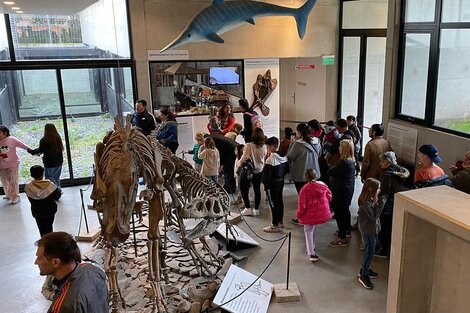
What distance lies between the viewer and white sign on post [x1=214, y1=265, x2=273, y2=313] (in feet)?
14.0

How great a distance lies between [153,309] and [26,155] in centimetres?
572

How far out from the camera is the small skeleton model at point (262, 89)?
9578mm

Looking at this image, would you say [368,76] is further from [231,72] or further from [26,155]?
[26,155]

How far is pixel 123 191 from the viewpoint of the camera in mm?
3654

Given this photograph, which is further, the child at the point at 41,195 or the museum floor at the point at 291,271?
the child at the point at 41,195

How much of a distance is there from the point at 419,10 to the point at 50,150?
615 centimetres

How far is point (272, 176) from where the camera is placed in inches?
246

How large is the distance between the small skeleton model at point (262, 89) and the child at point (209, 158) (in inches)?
A: 119

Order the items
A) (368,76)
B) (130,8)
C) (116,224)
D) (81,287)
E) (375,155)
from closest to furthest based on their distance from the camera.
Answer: (81,287)
(116,224)
(375,155)
(130,8)
(368,76)

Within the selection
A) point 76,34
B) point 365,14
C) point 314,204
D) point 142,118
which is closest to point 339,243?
point 314,204

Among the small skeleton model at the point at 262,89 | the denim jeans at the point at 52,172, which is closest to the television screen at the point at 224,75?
the small skeleton model at the point at 262,89

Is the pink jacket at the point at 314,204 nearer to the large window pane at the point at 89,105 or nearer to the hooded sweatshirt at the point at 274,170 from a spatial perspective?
the hooded sweatshirt at the point at 274,170

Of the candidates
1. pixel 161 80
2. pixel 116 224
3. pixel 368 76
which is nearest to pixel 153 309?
pixel 116 224

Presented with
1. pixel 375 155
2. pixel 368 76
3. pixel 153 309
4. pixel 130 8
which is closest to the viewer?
pixel 153 309
